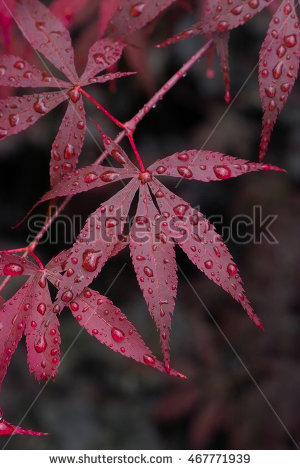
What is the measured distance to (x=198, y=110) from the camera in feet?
8.90

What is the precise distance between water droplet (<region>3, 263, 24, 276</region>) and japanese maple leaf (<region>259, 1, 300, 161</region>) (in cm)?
43

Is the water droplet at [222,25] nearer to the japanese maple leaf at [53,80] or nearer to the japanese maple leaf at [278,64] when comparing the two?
the japanese maple leaf at [278,64]

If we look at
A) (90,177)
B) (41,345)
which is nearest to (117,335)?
(41,345)

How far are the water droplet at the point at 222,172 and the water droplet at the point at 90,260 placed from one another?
0.22 metres

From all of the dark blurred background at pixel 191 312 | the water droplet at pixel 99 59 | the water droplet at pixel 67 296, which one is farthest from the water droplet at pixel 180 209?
the dark blurred background at pixel 191 312

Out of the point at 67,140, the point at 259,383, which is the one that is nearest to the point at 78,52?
the point at 67,140

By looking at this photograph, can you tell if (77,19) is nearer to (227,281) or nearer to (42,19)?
(42,19)

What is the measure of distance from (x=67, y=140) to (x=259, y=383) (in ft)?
4.55

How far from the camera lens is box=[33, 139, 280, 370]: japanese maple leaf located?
0.72m

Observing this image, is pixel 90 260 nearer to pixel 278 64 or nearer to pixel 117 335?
pixel 117 335

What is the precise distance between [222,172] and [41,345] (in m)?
0.38

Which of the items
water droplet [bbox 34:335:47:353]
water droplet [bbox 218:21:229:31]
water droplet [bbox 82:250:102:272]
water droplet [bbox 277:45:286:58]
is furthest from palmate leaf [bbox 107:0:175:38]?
water droplet [bbox 34:335:47:353]

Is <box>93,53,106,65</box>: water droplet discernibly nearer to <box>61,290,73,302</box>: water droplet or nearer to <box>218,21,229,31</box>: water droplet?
<box>218,21,229,31</box>: water droplet

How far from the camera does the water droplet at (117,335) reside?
0.75 metres
